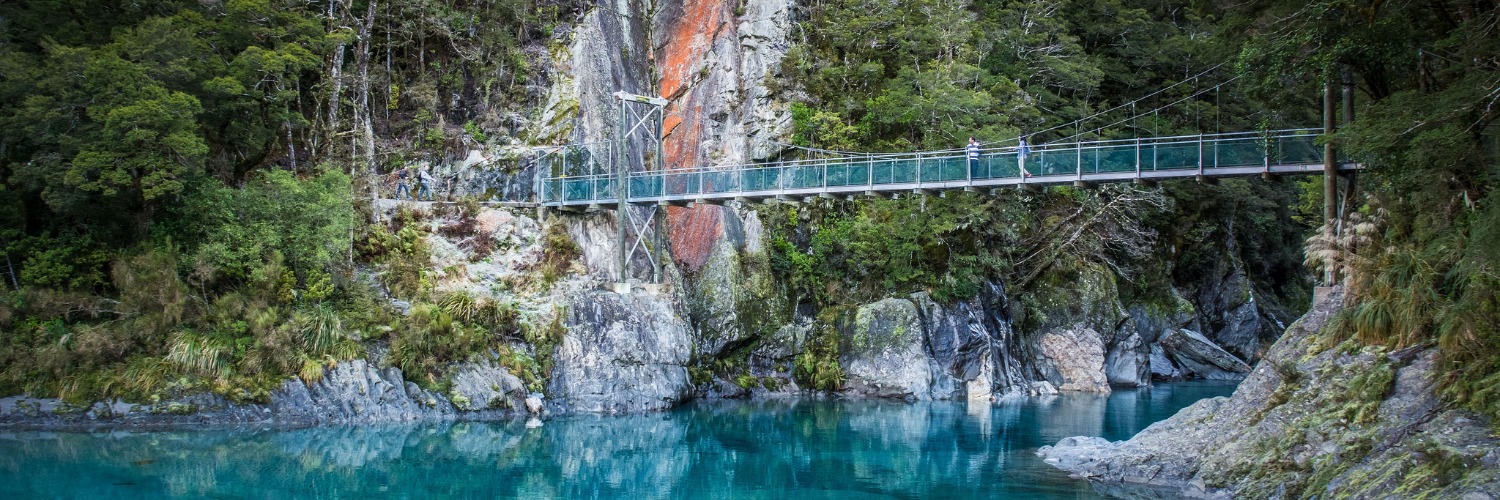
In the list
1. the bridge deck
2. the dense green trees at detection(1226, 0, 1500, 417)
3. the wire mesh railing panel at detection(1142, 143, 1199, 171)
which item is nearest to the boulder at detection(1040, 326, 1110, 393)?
the bridge deck

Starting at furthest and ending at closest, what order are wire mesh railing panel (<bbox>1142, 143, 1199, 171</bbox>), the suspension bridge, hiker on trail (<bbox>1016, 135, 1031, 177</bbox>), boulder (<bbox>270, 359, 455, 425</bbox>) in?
hiker on trail (<bbox>1016, 135, 1031, 177</bbox>), wire mesh railing panel (<bbox>1142, 143, 1199, 171</bbox>), boulder (<bbox>270, 359, 455, 425</bbox>), the suspension bridge

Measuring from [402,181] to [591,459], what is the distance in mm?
11785

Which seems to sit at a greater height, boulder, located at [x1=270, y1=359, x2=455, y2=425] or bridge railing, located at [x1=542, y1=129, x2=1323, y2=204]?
bridge railing, located at [x1=542, y1=129, x2=1323, y2=204]

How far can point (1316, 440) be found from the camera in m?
12.9

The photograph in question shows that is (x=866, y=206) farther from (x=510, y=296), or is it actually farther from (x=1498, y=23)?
(x=1498, y=23)

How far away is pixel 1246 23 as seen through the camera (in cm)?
1745

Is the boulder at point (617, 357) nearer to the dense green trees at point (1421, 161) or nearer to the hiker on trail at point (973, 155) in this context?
the hiker on trail at point (973, 155)

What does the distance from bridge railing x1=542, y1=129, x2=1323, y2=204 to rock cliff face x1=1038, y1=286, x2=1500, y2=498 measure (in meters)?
4.48

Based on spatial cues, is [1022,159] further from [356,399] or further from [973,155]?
[356,399]

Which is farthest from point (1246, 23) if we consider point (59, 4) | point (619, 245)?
point (59, 4)

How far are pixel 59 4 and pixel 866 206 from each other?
62.2 feet

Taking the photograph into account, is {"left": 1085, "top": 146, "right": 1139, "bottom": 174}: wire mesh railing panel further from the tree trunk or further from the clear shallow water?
the tree trunk

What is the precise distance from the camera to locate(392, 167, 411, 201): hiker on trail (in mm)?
25344

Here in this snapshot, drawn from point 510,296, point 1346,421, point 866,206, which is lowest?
point 1346,421
